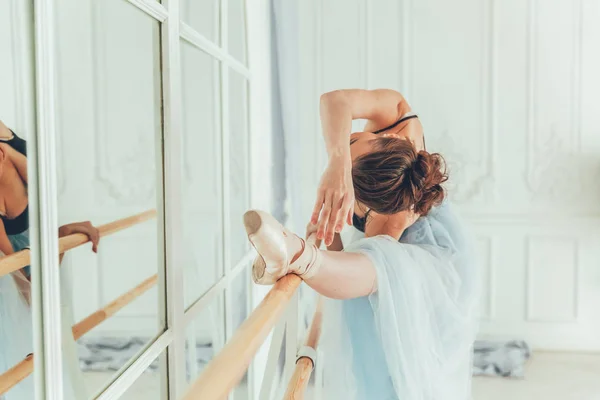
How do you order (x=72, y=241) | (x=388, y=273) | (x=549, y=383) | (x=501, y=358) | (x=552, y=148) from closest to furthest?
(x=72, y=241), (x=388, y=273), (x=549, y=383), (x=501, y=358), (x=552, y=148)

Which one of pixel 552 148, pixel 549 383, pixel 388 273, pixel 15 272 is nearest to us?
pixel 15 272

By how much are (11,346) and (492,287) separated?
2322mm

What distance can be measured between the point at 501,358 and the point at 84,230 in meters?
2.09

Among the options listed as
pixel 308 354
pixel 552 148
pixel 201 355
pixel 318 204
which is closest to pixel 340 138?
pixel 318 204

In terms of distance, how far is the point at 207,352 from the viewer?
1174mm

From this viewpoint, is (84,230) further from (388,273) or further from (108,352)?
(388,273)

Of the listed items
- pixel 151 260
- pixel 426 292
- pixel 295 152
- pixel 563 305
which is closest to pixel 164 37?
pixel 151 260

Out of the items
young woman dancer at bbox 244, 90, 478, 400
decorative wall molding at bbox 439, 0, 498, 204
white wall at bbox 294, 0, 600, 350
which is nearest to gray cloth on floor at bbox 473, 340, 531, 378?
white wall at bbox 294, 0, 600, 350

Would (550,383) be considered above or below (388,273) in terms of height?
below

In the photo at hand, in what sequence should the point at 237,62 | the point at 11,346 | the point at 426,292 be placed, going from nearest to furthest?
1. the point at 11,346
2. the point at 426,292
3. the point at 237,62

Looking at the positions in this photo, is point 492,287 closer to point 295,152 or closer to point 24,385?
point 295,152

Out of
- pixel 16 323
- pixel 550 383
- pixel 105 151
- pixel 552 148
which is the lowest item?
pixel 550 383

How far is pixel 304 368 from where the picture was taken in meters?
0.95

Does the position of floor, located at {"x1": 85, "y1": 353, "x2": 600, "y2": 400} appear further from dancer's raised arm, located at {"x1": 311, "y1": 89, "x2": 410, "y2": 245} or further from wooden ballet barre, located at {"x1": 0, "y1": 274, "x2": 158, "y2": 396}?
wooden ballet barre, located at {"x1": 0, "y1": 274, "x2": 158, "y2": 396}
